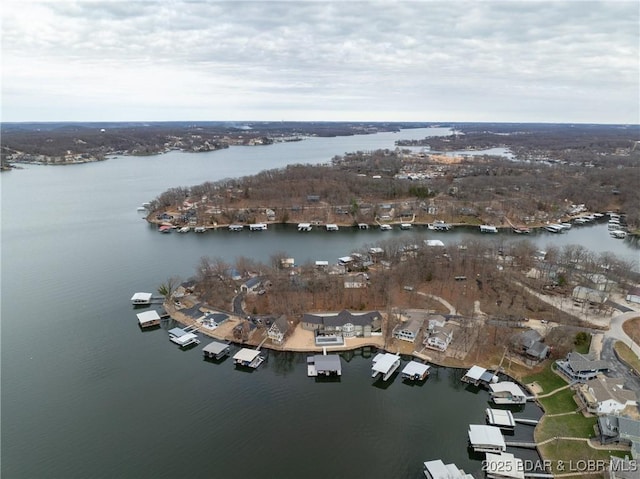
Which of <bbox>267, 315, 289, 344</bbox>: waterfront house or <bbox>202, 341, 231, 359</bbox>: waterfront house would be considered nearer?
<bbox>202, 341, 231, 359</bbox>: waterfront house

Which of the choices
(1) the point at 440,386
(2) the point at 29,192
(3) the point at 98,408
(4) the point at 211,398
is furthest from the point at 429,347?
(2) the point at 29,192

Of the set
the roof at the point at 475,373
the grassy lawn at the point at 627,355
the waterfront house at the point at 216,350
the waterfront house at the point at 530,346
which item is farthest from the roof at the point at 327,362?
the grassy lawn at the point at 627,355

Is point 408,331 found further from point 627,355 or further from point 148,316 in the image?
point 148,316

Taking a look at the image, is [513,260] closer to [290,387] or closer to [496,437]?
[496,437]

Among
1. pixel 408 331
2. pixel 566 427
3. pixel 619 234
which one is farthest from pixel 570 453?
pixel 619 234

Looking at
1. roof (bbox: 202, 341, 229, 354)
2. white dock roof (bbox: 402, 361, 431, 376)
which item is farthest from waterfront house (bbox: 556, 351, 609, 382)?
roof (bbox: 202, 341, 229, 354)

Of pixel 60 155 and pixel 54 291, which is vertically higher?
pixel 60 155

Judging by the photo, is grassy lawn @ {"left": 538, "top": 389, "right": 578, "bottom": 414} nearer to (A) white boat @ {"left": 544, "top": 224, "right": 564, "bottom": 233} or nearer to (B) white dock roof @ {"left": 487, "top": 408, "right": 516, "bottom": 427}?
(B) white dock roof @ {"left": 487, "top": 408, "right": 516, "bottom": 427}
